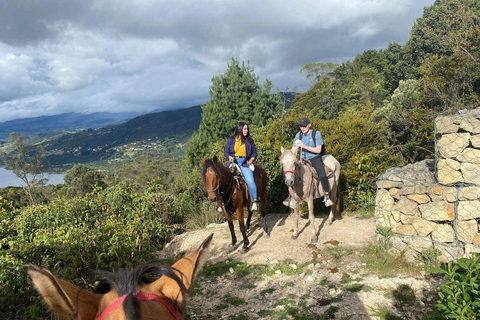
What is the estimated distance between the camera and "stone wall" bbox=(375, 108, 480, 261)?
4285 millimetres

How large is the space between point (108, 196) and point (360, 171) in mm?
7051

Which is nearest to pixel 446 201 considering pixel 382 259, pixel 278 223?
pixel 382 259

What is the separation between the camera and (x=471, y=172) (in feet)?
14.2

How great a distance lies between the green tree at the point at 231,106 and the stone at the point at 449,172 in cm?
928

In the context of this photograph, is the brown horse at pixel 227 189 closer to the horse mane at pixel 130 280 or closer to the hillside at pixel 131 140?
the horse mane at pixel 130 280

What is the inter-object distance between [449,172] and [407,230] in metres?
1.25

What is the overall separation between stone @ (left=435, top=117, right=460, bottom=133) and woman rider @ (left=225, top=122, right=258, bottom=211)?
3.57 metres

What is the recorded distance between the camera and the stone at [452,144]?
4.34m

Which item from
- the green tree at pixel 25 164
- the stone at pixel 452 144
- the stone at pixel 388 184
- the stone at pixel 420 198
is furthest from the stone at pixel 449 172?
the green tree at pixel 25 164

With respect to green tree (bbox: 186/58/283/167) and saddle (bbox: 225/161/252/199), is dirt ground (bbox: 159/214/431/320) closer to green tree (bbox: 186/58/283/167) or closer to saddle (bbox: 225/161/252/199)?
saddle (bbox: 225/161/252/199)

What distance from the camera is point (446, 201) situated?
179 inches

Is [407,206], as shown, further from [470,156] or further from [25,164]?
[25,164]

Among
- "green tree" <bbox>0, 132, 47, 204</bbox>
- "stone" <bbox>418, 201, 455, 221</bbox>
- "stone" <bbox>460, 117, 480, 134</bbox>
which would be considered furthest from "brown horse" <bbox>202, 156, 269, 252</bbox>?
"green tree" <bbox>0, 132, 47, 204</bbox>

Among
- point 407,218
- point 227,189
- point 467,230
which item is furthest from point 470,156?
point 227,189
